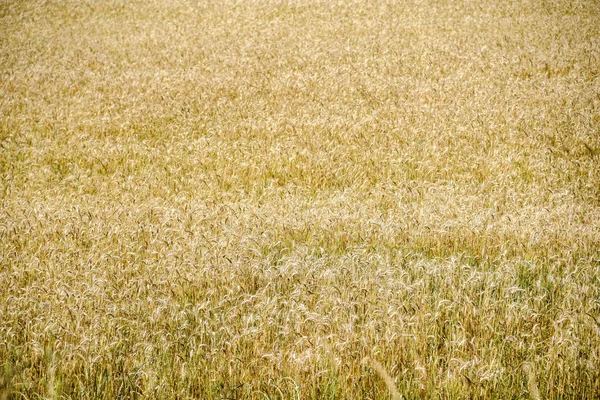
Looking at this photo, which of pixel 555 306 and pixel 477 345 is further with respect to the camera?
pixel 555 306

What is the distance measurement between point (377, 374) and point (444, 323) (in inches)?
31.7

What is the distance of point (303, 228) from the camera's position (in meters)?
5.30

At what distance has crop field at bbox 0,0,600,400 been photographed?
316cm

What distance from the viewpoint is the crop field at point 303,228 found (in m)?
3.16

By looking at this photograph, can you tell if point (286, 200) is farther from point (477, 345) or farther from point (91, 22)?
point (91, 22)

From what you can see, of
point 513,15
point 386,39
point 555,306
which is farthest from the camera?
point 513,15

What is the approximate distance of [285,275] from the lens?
431cm

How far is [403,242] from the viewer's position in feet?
16.5

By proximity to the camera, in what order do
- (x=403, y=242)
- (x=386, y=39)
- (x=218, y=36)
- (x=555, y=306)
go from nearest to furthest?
(x=555, y=306)
(x=403, y=242)
(x=386, y=39)
(x=218, y=36)

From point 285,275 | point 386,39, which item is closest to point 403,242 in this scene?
point 285,275

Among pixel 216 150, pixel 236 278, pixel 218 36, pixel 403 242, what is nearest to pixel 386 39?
pixel 218 36

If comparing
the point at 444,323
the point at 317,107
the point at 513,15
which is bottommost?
the point at 513,15

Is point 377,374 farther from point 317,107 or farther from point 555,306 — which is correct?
point 317,107

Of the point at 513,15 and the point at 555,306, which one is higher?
the point at 555,306
